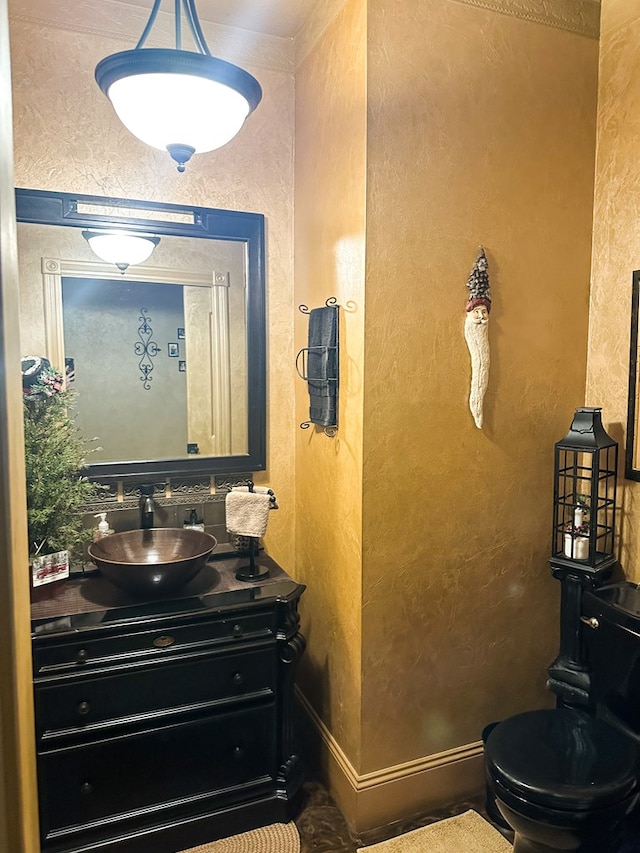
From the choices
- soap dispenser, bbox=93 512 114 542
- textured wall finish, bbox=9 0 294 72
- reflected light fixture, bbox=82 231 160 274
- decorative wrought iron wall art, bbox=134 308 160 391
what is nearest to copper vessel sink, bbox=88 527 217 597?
soap dispenser, bbox=93 512 114 542

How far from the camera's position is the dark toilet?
1602mm

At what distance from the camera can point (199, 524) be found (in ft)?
8.38

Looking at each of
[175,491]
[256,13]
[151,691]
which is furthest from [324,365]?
[256,13]

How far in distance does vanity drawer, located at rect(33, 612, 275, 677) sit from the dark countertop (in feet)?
0.16

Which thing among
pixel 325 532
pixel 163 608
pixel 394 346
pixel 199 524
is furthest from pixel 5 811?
pixel 199 524

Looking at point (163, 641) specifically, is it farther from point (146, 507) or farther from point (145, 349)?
point (145, 349)

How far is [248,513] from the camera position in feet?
7.41

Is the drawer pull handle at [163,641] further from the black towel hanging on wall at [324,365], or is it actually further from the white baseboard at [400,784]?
the black towel hanging on wall at [324,365]

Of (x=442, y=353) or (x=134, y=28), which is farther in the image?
(x=134, y=28)

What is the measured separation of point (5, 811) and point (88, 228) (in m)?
2.24

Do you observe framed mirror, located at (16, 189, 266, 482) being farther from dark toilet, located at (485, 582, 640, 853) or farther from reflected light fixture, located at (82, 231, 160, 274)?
dark toilet, located at (485, 582, 640, 853)

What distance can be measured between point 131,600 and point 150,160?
1691mm

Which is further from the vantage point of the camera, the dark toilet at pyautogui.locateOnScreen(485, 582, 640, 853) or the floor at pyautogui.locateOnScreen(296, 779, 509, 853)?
the floor at pyautogui.locateOnScreen(296, 779, 509, 853)

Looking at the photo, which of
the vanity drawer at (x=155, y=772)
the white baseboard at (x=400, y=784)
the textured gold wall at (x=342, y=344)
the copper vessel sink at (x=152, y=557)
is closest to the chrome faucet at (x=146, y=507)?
the copper vessel sink at (x=152, y=557)
